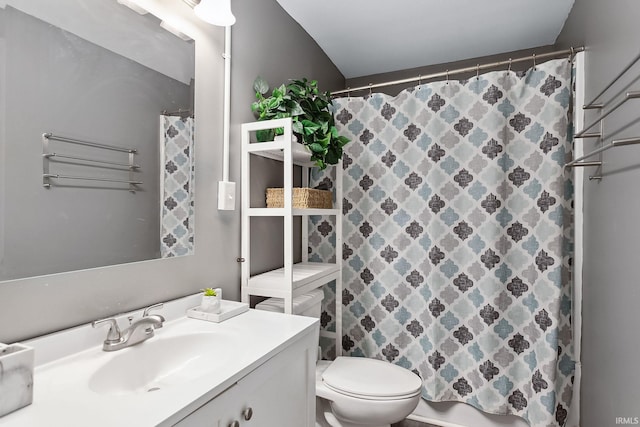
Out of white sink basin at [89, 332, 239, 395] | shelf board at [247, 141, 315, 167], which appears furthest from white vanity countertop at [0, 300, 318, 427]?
shelf board at [247, 141, 315, 167]

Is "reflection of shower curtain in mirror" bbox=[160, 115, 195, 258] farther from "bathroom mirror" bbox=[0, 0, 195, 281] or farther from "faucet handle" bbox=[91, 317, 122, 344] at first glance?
"faucet handle" bbox=[91, 317, 122, 344]

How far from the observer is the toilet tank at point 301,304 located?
1.57m

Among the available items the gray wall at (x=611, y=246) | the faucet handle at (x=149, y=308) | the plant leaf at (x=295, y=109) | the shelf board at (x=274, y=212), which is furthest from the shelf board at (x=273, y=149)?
the gray wall at (x=611, y=246)

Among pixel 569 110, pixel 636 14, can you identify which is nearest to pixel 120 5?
pixel 636 14

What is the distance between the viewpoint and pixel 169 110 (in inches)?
48.3

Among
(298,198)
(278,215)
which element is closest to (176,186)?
(278,215)

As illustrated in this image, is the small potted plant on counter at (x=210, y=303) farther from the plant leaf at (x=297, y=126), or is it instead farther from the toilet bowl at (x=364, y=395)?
the plant leaf at (x=297, y=126)

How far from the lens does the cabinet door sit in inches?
33.0

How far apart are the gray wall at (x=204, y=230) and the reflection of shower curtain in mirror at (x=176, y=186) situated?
0.04m

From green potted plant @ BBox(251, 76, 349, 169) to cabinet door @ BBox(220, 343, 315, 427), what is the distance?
96 centimetres

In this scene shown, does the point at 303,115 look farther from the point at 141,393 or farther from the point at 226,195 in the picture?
the point at 141,393

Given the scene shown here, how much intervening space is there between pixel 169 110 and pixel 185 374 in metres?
0.91

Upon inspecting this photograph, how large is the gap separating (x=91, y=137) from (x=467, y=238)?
177 cm

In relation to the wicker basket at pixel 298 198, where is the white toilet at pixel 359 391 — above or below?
below
